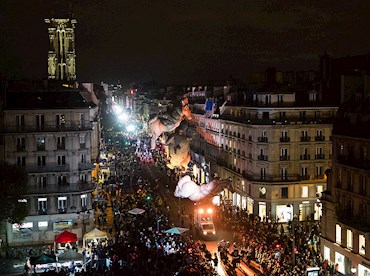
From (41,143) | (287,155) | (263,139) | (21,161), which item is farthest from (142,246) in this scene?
(287,155)

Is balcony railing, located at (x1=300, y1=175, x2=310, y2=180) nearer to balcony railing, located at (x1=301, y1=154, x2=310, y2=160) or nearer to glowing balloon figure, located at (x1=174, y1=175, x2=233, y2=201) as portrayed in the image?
balcony railing, located at (x1=301, y1=154, x2=310, y2=160)

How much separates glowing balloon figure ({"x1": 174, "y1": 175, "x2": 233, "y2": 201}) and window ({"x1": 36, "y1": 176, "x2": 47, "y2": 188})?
18.6 metres

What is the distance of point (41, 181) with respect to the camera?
5775 centimetres

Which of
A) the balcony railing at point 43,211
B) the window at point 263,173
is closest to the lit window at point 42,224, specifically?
the balcony railing at point 43,211

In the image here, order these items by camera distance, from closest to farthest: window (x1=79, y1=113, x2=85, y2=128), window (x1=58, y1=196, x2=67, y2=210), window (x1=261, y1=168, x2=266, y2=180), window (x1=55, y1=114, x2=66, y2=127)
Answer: window (x1=55, y1=114, x2=66, y2=127), window (x1=58, y1=196, x2=67, y2=210), window (x1=79, y1=113, x2=85, y2=128), window (x1=261, y1=168, x2=266, y2=180)

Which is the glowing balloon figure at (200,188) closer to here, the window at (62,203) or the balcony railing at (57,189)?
the balcony railing at (57,189)

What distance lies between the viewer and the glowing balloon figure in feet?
222

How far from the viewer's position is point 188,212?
70125 millimetres

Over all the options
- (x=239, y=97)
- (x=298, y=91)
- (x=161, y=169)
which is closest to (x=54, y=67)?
(x=161, y=169)

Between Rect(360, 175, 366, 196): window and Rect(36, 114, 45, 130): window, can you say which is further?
Rect(36, 114, 45, 130): window

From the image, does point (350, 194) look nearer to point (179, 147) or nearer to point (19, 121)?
point (19, 121)

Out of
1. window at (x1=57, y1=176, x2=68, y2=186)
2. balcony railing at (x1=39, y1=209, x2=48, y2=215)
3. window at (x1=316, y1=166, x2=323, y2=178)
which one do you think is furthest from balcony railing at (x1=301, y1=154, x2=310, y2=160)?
balcony railing at (x1=39, y1=209, x2=48, y2=215)

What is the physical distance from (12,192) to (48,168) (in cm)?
756

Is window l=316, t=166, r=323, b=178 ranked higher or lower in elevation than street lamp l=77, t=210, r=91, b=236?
higher
